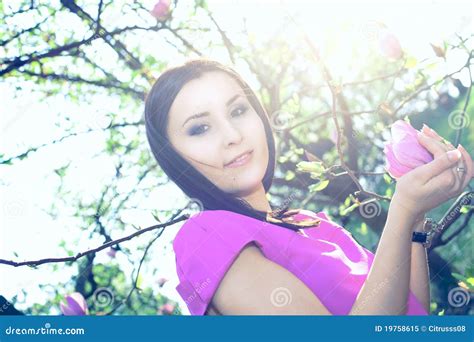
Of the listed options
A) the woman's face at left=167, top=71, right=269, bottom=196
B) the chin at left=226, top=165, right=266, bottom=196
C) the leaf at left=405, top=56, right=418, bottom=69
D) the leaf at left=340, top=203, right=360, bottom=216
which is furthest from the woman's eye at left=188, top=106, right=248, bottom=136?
the leaf at left=405, top=56, right=418, bottom=69

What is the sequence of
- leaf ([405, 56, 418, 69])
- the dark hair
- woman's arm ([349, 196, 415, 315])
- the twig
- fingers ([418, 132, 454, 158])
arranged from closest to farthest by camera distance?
1. woman's arm ([349, 196, 415, 315])
2. fingers ([418, 132, 454, 158])
3. the dark hair
4. the twig
5. leaf ([405, 56, 418, 69])

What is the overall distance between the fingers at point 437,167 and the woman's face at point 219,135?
371mm

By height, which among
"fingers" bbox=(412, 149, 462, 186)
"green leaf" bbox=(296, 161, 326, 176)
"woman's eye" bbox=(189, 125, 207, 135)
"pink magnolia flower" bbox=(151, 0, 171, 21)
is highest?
"pink magnolia flower" bbox=(151, 0, 171, 21)

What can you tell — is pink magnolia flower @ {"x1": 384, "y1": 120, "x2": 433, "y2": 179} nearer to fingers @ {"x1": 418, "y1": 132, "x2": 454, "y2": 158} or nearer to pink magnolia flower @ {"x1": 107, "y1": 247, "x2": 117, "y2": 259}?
fingers @ {"x1": 418, "y1": 132, "x2": 454, "y2": 158}

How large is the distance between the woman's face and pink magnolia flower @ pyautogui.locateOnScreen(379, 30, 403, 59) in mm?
411

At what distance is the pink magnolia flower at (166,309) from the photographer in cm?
167

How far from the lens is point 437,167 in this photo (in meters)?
1.20

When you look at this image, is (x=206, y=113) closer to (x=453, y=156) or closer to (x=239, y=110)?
(x=239, y=110)

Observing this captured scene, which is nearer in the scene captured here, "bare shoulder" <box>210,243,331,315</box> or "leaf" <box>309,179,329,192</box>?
"bare shoulder" <box>210,243,331,315</box>

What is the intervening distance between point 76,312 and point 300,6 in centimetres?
96

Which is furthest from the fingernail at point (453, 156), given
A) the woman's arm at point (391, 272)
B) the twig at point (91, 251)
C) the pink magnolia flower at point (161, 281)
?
the pink magnolia flower at point (161, 281)

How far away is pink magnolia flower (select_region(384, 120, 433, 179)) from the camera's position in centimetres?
130

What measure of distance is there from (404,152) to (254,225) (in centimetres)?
33
